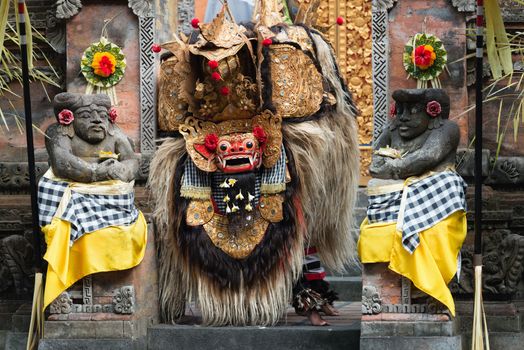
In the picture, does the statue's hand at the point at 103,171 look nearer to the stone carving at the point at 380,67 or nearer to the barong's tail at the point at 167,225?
the barong's tail at the point at 167,225

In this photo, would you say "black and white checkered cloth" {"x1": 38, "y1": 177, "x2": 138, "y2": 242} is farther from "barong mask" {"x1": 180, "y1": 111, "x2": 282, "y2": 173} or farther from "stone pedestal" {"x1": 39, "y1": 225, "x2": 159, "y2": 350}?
"barong mask" {"x1": 180, "y1": 111, "x2": 282, "y2": 173}

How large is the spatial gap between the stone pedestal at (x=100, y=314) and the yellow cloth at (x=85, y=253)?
0.38 ft

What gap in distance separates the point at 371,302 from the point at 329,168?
1.26m

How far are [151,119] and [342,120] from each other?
1540 millimetres

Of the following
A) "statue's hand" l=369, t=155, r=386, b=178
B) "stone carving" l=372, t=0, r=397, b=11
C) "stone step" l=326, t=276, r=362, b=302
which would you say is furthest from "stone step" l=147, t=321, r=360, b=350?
"stone carving" l=372, t=0, r=397, b=11

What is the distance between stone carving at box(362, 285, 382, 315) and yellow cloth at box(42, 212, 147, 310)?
1.69 m

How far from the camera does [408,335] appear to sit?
1195 centimetres

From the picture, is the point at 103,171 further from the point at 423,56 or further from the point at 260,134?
the point at 423,56

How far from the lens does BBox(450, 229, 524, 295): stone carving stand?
1302 cm

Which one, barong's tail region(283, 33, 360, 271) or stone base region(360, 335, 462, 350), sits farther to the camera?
barong's tail region(283, 33, 360, 271)

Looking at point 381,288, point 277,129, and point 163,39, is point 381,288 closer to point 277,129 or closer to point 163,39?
point 277,129

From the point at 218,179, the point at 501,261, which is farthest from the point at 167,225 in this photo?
the point at 501,261

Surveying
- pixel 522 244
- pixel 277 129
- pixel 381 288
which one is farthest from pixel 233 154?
pixel 522 244

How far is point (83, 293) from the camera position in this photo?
12.4 metres
